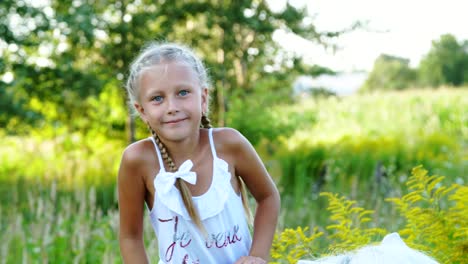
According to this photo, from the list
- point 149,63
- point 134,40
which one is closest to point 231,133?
point 149,63

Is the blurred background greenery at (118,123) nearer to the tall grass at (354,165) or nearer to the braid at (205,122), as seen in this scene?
the tall grass at (354,165)

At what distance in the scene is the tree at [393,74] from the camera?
56969 millimetres

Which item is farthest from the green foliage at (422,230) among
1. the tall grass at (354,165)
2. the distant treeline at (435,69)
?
the distant treeline at (435,69)

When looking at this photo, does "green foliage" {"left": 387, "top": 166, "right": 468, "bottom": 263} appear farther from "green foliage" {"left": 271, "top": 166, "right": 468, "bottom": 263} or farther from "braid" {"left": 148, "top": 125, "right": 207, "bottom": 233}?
"braid" {"left": 148, "top": 125, "right": 207, "bottom": 233}

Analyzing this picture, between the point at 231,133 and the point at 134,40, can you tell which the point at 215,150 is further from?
the point at 134,40

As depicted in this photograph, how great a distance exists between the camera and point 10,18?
21.3 ft

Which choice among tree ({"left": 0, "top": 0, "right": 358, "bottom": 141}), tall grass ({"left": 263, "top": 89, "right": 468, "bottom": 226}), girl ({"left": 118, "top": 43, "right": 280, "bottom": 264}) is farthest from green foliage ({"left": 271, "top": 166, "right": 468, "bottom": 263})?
tree ({"left": 0, "top": 0, "right": 358, "bottom": 141})

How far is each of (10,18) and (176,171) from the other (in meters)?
5.21

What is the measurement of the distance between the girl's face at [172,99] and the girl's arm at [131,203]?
0.15 meters

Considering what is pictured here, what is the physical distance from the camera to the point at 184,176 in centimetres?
191

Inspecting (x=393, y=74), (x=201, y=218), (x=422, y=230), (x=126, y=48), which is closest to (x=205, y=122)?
(x=201, y=218)

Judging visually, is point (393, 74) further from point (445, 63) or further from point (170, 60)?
point (170, 60)

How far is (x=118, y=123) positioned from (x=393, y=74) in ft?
164

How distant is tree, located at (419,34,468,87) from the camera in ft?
171
